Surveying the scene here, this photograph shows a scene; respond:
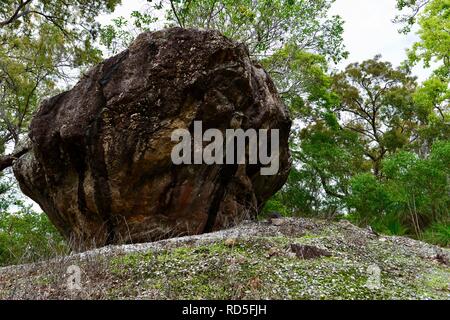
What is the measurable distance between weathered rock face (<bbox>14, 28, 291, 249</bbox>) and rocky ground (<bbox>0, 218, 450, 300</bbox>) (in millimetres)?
1676

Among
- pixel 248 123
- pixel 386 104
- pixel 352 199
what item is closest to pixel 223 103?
pixel 248 123

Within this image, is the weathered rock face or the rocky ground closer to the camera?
the rocky ground

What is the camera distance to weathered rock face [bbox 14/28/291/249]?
7.70 meters

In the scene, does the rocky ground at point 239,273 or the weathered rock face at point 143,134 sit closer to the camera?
the rocky ground at point 239,273

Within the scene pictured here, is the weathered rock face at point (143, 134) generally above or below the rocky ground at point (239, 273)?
above

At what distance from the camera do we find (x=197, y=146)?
8047 millimetres

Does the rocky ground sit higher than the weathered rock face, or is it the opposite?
the weathered rock face

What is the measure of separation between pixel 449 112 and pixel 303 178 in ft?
30.1

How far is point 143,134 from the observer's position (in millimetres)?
7676

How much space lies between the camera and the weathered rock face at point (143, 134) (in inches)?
303

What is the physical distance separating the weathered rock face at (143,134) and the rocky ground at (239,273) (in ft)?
5.50

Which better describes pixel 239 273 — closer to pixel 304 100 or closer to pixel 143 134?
pixel 143 134

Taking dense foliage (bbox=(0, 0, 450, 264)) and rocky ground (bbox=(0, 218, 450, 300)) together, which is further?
dense foliage (bbox=(0, 0, 450, 264))

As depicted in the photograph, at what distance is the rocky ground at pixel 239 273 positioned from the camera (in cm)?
432
